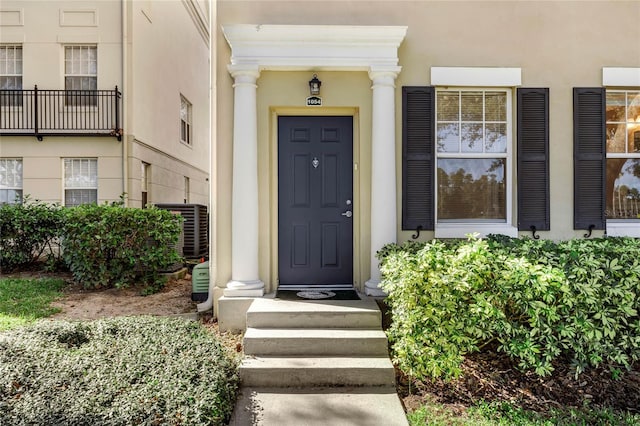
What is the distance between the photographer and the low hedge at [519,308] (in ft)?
9.64

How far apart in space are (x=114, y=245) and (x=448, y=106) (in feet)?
16.8

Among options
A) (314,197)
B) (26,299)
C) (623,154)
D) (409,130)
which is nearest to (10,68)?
(26,299)

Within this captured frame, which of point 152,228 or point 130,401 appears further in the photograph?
point 152,228

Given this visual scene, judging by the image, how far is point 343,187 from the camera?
4820 mm

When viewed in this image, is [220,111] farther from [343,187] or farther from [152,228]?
[152,228]

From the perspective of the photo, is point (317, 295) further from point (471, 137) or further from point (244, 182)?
point (471, 137)

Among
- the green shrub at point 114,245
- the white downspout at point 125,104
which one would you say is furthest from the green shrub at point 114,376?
the white downspout at point 125,104

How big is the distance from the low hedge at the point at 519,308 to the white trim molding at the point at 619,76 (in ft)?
9.06

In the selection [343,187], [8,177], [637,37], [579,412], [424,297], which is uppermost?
[637,37]

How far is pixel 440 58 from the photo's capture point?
469 cm

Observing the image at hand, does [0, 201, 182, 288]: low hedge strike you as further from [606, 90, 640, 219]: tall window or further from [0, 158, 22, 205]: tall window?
[606, 90, 640, 219]: tall window

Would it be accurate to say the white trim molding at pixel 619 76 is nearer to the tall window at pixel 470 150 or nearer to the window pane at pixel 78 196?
the tall window at pixel 470 150

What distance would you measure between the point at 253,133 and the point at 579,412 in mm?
4083

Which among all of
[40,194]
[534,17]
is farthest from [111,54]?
[534,17]
